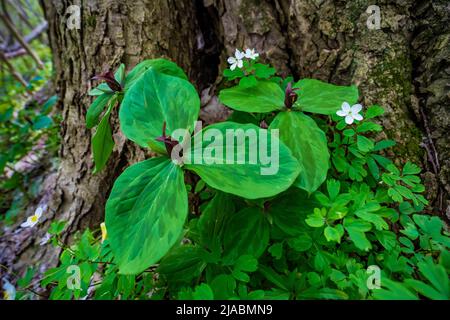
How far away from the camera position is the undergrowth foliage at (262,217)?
731mm

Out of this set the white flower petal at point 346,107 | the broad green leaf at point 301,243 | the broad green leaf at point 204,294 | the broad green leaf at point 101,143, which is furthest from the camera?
the broad green leaf at point 101,143

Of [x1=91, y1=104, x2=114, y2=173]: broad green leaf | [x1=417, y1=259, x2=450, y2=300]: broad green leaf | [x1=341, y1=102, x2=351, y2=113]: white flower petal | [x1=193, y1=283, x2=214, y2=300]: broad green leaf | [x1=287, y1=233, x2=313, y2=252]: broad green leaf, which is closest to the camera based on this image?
[x1=417, y1=259, x2=450, y2=300]: broad green leaf

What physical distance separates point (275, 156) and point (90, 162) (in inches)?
46.8

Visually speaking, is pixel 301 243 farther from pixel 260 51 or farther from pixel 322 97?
pixel 260 51

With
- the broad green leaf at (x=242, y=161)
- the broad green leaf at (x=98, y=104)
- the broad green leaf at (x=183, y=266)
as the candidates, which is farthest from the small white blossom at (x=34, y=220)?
the broad green leaf at (x=242, y=161)

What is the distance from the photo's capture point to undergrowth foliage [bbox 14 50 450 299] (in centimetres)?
73

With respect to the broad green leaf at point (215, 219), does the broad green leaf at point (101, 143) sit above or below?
above

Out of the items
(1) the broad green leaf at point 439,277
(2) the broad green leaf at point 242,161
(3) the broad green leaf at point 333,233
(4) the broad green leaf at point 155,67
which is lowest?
(1) the broad green leaf at point 439,277

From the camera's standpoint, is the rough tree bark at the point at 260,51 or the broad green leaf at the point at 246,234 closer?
the broad green leaf at the point at 246,234

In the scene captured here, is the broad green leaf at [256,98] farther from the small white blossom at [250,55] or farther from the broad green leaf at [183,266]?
the broad green leaf at [183,266]

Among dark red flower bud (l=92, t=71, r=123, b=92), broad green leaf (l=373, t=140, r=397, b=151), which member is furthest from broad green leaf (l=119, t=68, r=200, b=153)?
broad green leaf (l=373, t=140, r=397, b=151)

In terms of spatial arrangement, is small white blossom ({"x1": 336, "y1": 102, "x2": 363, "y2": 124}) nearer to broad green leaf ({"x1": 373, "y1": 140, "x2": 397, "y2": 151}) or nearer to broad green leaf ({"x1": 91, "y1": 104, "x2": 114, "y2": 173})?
broad green leaf ({"x1": 373, "y1": 140, "x2": 397, "y2": 151})
